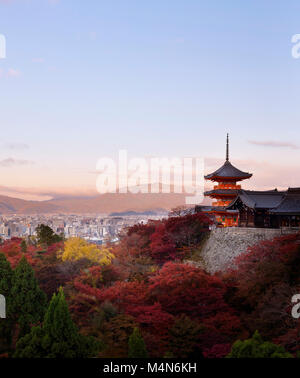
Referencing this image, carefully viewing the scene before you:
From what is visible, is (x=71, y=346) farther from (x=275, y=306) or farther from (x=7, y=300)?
→ (x=275, y=306)

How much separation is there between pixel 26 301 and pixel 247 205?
36.4 ft

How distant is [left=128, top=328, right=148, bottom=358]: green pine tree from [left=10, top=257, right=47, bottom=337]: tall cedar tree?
5.13 meters

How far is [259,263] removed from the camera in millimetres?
14484

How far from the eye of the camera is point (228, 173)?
25859mm

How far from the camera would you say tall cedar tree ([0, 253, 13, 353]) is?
15131 millimetres

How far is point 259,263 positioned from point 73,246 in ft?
31.2

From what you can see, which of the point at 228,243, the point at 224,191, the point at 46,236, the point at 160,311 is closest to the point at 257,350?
the point at 160,311

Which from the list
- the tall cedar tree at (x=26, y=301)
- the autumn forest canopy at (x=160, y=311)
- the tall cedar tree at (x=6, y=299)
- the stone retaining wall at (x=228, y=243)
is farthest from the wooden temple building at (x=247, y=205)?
the tall cedar tree at (x=6, y=299)

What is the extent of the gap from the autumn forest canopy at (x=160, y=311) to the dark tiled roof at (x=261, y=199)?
451 centimetres

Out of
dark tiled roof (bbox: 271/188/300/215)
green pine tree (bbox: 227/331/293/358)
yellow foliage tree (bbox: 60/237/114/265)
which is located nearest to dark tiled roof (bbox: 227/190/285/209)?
dark tiled roof (bbox: 271/188/300/215)

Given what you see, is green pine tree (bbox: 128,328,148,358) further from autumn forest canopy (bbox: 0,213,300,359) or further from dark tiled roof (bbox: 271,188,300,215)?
dark tiled roof (bbox: 271,188,300,215)

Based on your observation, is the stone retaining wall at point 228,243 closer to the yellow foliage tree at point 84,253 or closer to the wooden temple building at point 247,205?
the wooden temple building at point 247,205

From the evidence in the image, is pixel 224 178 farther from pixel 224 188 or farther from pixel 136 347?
pixel 136 347
